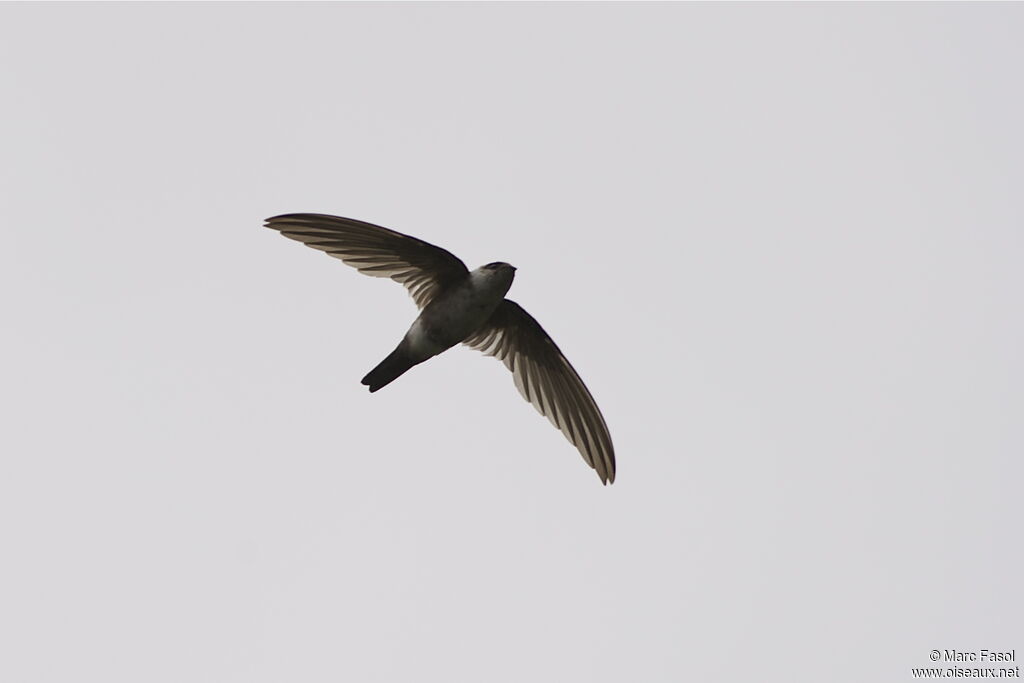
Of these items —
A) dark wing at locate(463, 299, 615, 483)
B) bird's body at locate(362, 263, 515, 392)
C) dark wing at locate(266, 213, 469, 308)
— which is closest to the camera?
dark wing at locate(266, 213, 469, 308)

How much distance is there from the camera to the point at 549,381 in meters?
7.96

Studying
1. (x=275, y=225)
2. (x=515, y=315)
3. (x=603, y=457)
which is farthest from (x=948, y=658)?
(x=275, y=225)

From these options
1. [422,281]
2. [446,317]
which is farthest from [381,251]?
[446,317]

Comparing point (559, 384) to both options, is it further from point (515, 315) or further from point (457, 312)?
point (457, 312)

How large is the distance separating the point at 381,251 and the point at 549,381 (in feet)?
4.91

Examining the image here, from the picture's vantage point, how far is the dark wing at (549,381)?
7.79 metres

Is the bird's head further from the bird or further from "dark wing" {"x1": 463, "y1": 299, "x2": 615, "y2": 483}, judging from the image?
"dark wing" {"x1": 463, "y1": 299, "x2": 615, "y2": 483}

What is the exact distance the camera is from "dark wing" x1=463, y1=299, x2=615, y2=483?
25.5 feet

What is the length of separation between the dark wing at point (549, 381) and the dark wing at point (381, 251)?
62 centimetres

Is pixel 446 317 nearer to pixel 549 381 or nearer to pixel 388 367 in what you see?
pixel 388 367

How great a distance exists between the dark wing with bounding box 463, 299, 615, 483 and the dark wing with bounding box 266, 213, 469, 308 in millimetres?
619

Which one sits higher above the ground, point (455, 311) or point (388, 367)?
point (455, 311)

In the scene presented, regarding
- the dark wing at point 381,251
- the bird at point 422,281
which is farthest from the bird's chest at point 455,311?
the dark wing at point 381,251

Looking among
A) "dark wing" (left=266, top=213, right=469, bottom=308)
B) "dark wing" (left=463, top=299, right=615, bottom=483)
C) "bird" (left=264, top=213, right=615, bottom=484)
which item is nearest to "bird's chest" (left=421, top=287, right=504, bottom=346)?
"bird" (left=264, top=213, right=615, bottom=484)
